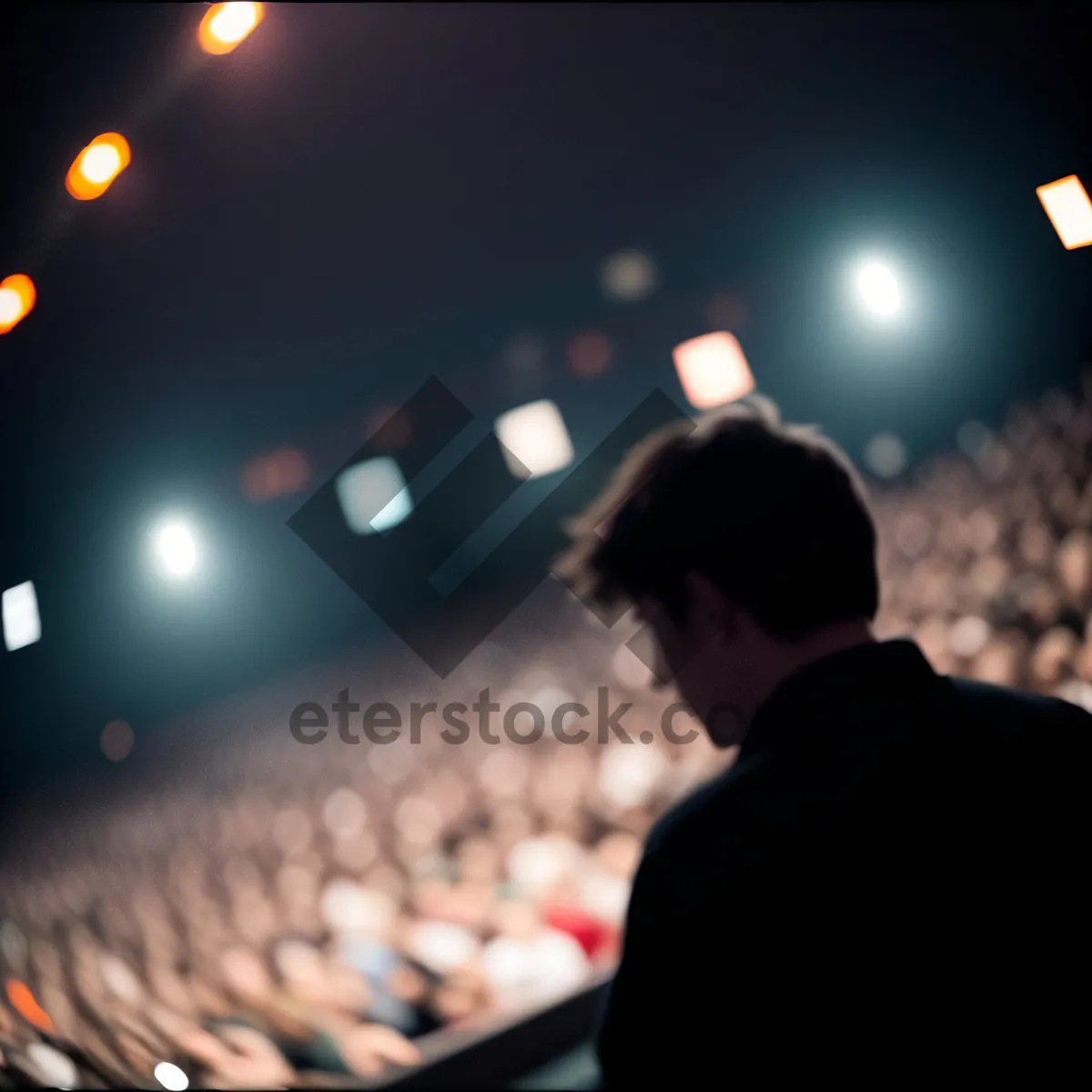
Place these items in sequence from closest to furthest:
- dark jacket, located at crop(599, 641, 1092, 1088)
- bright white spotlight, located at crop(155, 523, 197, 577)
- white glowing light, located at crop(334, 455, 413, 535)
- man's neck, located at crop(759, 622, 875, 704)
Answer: dark jacket, located at crop(599, 641, 1092, 1088) → man's neck, located at crop(759, 622, 875, 704) → bright white spotlight, located at crop(155, 523, 197, 577) → white glowing light, located at crop(334, 455, 413, 535)

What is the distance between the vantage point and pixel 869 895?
0.53 meters

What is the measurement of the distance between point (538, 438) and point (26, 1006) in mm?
5313

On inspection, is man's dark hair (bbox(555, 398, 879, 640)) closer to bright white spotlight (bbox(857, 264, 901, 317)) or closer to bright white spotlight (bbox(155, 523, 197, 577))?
bright white spotlight (bbox(857, 264, 901, 317))

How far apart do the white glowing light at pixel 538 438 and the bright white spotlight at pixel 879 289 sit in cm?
228

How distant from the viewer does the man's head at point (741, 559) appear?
0.72m

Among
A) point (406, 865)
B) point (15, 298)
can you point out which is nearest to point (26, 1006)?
point (406, 865)

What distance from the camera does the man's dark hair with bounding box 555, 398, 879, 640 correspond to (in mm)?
728

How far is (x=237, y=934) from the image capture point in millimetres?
2334

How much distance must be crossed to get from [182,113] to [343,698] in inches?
129

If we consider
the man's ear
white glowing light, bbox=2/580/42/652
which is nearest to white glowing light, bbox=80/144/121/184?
white glowing light, bbox=2/580/42/652

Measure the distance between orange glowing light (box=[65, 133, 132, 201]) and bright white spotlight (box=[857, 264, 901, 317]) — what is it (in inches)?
190

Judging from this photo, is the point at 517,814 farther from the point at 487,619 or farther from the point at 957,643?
the point at 487,619

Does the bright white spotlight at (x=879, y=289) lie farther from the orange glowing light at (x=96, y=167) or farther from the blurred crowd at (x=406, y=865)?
the orange glowing light at (x=96, y=167)

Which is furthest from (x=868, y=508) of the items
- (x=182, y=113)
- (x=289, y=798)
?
(x=289, y=798)
